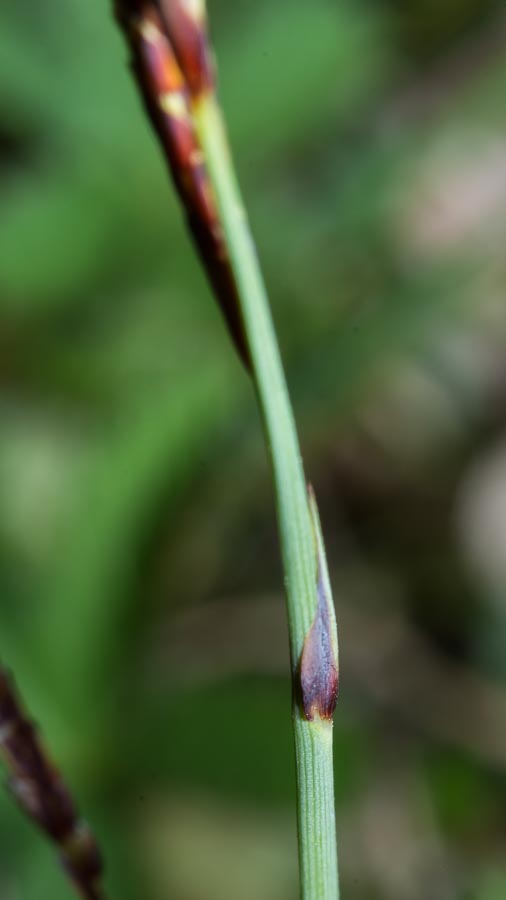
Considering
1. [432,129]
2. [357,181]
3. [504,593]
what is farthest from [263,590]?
[432,129]

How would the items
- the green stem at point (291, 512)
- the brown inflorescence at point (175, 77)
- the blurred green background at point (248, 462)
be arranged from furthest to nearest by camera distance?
the blurred green background at point (248, 462), the brown inflorescence at point (175, 77), the green stem at point (291, 512)

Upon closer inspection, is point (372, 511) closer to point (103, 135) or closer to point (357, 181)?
point (357, 181)

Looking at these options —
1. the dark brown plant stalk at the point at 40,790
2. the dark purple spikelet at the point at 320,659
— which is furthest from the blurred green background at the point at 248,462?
the dark purple spikelet at the point at 320,659

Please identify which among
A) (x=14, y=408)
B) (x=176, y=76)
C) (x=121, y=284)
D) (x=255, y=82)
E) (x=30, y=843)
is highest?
(x=176, y=76)

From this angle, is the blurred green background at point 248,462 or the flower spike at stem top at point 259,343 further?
the blurred green background at point 248,462

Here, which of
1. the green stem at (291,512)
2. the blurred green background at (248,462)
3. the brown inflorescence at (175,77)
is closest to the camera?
the green stem at (291,512)

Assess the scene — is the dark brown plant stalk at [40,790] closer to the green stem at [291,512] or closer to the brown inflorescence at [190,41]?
the green stem at [291,512]

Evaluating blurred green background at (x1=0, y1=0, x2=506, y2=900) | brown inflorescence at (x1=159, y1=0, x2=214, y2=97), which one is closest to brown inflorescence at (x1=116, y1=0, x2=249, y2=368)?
brown inflorescence at (x1=159, y1=0, x2=214, y2=97)
